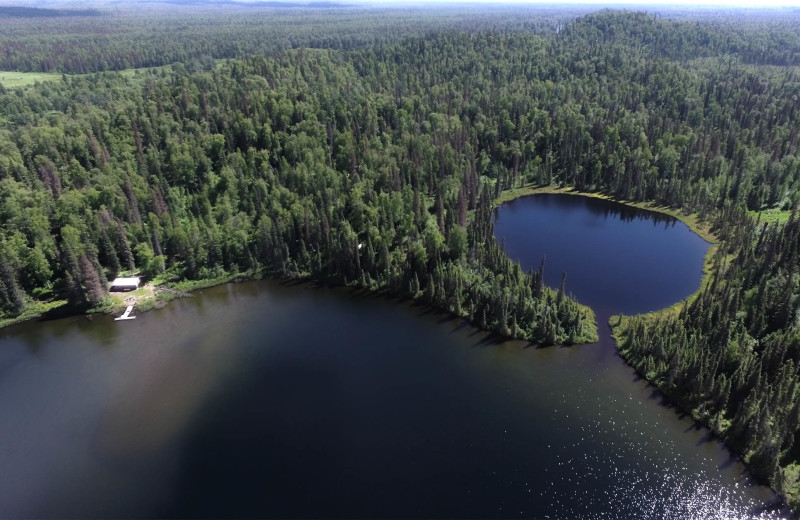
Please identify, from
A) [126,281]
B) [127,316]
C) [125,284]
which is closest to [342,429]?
[127,316]

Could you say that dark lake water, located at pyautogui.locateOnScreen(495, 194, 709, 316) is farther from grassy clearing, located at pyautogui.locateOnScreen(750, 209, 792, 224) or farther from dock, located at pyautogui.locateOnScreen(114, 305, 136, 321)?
dock, located at pyautogui.locateOnScreen(114, 305, 136, 321)

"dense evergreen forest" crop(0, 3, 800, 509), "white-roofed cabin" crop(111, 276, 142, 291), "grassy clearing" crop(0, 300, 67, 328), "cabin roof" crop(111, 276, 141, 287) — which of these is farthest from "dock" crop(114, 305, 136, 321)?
"grassy clearing" crop(0, 300, 67, 328)

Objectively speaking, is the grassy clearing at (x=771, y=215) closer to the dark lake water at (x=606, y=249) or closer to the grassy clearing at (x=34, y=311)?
the dark lake water at (x=606, y=249)

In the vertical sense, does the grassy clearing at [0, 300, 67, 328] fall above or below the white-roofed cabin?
below

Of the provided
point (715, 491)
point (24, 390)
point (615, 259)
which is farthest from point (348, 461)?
point (615, 259)

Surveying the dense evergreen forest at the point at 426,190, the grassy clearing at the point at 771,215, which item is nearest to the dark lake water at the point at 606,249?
the dense evergreen forest at the point at 426,190

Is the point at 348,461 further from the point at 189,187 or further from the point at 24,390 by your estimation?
the point at 189,187

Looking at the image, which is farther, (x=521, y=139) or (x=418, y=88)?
A: (x=418, y=88)
